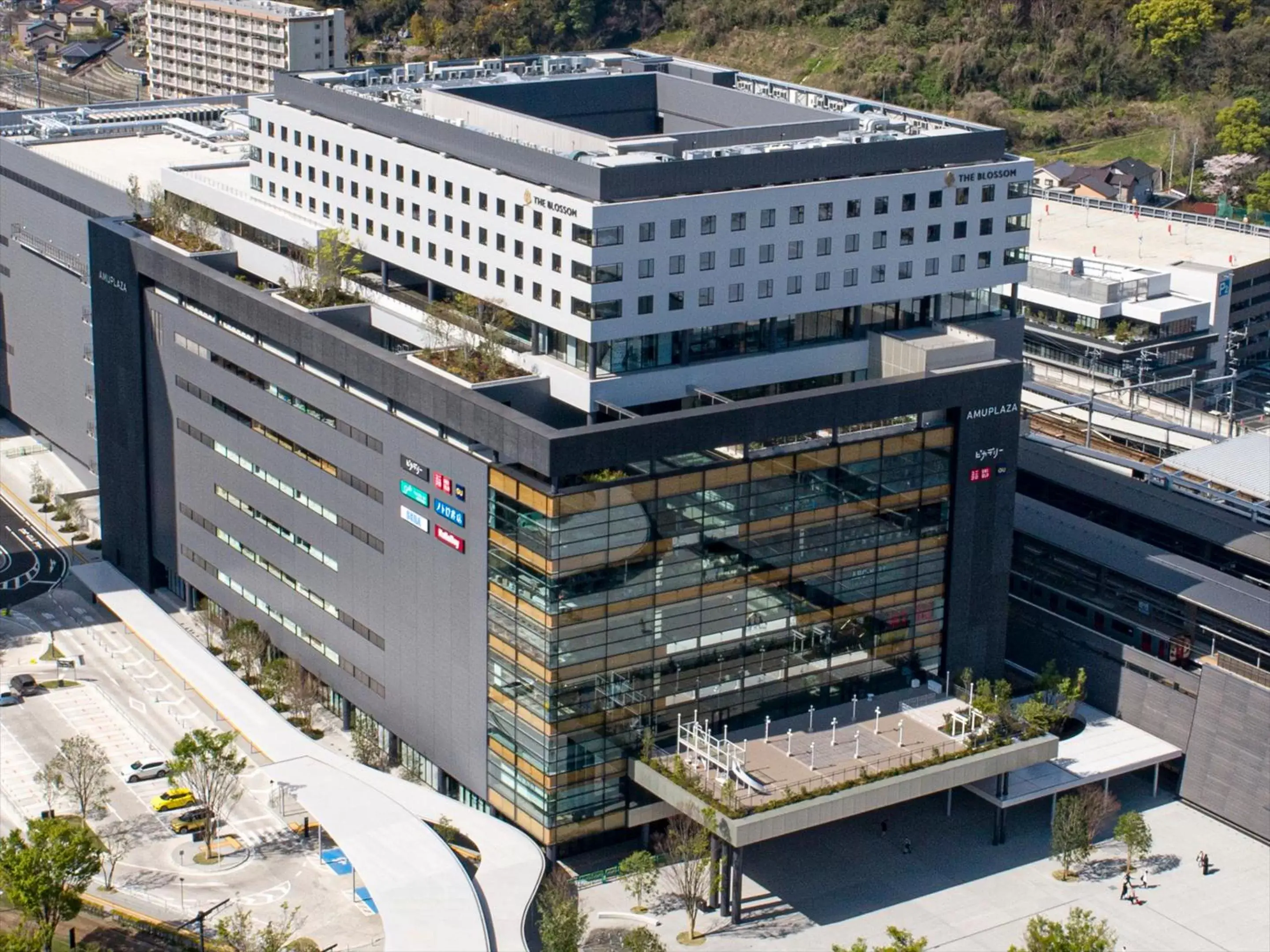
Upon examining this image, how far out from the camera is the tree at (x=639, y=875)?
93825 millimetres

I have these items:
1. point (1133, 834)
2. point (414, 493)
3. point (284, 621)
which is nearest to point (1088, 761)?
point (1133, 834)

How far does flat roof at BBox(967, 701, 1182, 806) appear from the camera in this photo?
103m

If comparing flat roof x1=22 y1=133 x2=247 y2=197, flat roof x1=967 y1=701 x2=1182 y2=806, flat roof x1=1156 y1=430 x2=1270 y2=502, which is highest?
flat roof x1=22 y1=133 x2=247 y2=197

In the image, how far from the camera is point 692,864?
319 feet

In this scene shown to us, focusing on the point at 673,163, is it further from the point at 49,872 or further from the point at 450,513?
the point at 49,872

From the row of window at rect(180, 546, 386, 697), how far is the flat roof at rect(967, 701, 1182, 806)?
112ft

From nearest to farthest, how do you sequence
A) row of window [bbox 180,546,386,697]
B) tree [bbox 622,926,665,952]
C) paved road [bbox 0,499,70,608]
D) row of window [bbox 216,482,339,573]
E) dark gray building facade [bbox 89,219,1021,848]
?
tree [bbox 622,926,665,952] < dark gray building facade [bbox 89,219,1021,848] < row of window [bbox 180,546,386,697] < row of window [bbox 216,482,339,573] < paved road [bbox 0,499,70,608]

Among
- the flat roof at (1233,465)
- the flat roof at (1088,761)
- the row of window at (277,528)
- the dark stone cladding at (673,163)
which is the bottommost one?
the flat roof at (1088,761)

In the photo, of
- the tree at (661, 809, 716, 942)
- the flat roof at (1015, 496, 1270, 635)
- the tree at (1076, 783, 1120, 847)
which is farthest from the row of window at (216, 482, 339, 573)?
the tree at (1076, 783, 1120, 847)

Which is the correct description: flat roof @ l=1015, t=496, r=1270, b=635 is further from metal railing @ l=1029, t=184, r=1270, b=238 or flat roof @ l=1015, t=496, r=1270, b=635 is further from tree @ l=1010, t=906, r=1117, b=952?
metal railing @ l=1029, t=184, r=1270, b=238

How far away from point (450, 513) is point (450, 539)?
1373mm

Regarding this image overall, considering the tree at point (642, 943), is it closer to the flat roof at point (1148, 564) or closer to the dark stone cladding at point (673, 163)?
the dark stone cladding at point (673, 163)

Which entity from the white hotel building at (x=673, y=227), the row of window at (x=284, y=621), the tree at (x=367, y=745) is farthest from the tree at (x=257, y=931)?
the white hotel building at (x=673, y=227)

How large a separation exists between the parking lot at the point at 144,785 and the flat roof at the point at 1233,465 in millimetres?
58916
